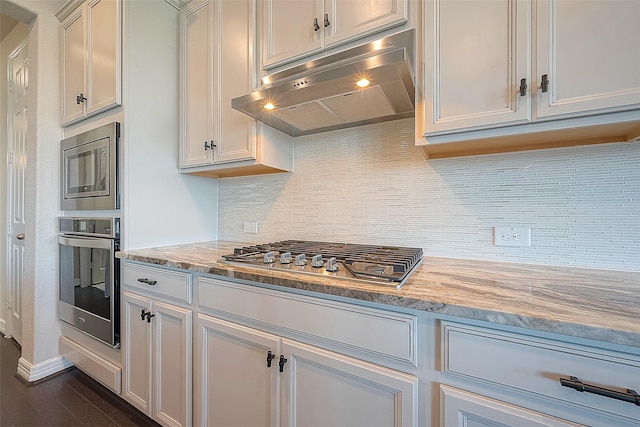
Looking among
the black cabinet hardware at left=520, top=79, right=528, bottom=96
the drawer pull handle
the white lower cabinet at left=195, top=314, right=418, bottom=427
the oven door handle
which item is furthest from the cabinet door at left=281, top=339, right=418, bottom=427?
the oven door handle

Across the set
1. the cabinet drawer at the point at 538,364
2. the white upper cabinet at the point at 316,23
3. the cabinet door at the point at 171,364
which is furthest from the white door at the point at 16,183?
the cabinet drawer at the point at 538,364

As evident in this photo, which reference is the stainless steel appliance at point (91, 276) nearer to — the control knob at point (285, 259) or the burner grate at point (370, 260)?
the burner grate at point (370, 260)

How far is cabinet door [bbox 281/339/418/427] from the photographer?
2.56ft

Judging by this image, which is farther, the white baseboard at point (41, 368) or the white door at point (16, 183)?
the white door at point (16, 183)

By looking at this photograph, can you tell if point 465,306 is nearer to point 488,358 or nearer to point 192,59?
point 488,358

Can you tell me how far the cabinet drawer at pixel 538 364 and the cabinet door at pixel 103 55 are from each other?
6.66ft

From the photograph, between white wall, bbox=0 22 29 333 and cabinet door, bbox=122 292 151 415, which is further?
white wall, bbox=0 22 29 333

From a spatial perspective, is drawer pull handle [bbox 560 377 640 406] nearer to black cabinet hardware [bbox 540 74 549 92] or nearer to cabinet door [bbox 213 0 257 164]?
black cabinet hardware [bbox 540 74 549 92]

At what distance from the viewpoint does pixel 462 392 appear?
2.34 ft

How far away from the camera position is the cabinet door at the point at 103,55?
159cm

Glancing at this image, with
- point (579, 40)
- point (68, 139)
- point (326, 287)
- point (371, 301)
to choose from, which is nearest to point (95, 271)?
point (68, 139)

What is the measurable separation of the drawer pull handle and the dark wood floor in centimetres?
Result: 187

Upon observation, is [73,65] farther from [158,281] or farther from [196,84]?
[158,281]

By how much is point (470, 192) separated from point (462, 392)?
0.88 meters
